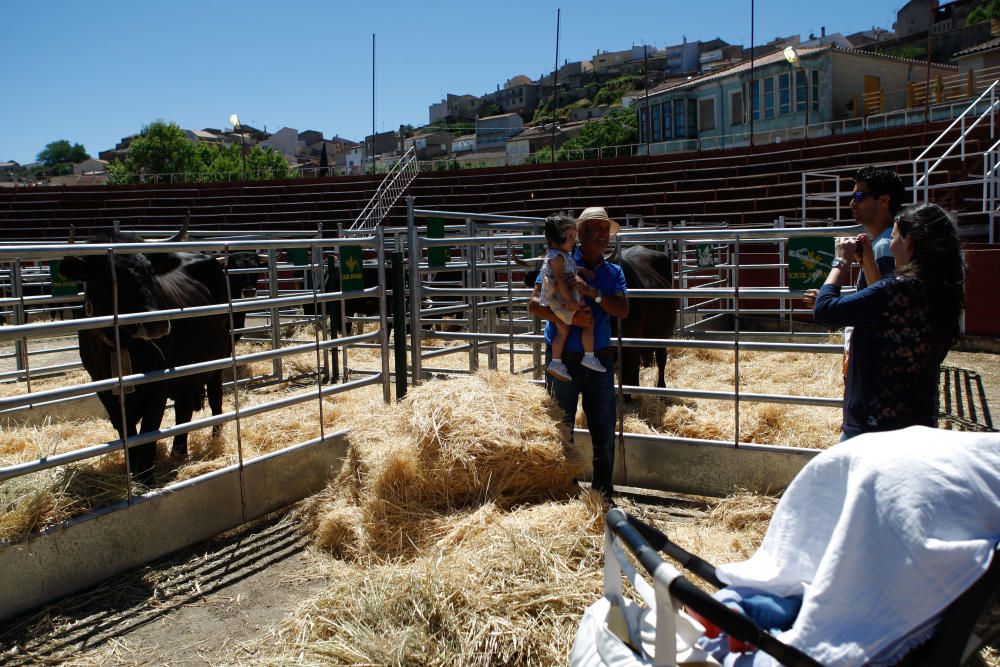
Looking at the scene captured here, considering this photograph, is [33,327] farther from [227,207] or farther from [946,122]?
[227,207]

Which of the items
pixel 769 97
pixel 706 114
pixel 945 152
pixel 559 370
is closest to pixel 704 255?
pixel 945 152

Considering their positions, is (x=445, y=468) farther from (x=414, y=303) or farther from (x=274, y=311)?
(x=274, y=311)

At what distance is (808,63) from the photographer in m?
33.7

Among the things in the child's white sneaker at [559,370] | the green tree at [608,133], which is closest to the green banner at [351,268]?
the child's white sneaker at [559,370]

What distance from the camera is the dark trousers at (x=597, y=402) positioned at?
411 centimetres

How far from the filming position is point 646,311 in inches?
279

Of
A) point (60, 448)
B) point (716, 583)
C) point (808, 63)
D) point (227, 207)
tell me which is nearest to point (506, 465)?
point (716, 583)

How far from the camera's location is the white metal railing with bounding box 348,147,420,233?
82.6 ft

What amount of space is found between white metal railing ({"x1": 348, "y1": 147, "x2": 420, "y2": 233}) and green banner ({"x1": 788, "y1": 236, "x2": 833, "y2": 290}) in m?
20.9

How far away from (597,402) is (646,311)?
3.15m

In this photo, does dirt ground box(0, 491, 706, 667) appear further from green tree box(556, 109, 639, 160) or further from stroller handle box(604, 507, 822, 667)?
green tree box(556, 109, 639, 160)

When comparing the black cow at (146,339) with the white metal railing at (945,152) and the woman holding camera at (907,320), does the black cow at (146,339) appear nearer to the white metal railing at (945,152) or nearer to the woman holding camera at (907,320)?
the woman holding camera at (907,320)

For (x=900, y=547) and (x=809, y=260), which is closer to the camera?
(x=900, y=547)

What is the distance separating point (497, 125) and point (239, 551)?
10107 cm
